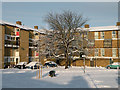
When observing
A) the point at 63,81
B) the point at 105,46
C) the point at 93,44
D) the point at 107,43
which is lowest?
the point at 63,81

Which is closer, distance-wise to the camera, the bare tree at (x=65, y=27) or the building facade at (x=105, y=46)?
the bare tree at (x=65, y=27)

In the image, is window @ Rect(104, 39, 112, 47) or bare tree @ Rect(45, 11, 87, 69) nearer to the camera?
bare tree @ Rect(45, 11, 87, 69)

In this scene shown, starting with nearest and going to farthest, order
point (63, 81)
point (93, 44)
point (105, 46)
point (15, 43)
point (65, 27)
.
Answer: point (63, 81), point (65, 27), point (15, 43), point (93, 44), point (105, 46)

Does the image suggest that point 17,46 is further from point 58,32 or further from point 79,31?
point 79,31

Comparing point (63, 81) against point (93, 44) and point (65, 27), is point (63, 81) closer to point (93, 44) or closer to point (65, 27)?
point (65, 27)

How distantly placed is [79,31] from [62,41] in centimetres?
365

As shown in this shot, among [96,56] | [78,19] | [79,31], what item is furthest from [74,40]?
[96,56]

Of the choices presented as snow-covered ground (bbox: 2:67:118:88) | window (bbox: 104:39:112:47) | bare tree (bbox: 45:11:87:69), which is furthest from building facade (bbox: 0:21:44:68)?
snow-covered ground (bbox: 2:67:118:88)

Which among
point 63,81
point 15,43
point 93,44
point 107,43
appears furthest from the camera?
point 107,43

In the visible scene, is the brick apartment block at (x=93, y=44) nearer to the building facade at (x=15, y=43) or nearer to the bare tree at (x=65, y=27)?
the building facade at (x=15, y=43)

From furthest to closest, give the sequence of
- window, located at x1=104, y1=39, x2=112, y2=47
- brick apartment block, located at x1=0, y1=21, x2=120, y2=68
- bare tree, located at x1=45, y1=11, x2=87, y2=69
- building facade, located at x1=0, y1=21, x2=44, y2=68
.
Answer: window, located at x1=104, y1=39, x2=112, y2=47 < brick apartment block, located at x1=0, y1=21, x2=120, y2=68 < building facade, located at x1=0, y1=21, x2=44, y2=68 < bare tree, located at x1=45, y1=11, x2=87, y2=69

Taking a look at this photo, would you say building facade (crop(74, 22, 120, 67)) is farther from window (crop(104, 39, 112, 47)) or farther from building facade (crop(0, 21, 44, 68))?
building facade (crop(0, 21, 44, 68))

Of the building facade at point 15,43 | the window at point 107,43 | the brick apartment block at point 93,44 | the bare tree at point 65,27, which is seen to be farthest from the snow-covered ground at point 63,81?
the window at point 107,43

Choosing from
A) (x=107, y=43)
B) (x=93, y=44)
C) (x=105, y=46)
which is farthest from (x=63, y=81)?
(x=107, y=43)
